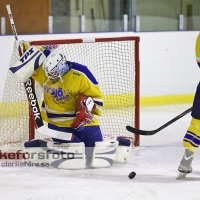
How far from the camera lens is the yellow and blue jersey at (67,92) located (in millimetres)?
4141

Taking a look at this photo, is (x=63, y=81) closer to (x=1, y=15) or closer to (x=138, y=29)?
(x=1, y=15)

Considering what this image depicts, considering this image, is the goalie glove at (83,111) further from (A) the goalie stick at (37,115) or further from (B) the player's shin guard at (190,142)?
(B) the player's shin guard at (190,142)

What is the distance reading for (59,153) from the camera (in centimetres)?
416

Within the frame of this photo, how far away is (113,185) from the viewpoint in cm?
371

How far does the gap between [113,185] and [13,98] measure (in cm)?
115

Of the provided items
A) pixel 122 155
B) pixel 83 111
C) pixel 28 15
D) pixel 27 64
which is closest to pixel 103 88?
pixel 28 15

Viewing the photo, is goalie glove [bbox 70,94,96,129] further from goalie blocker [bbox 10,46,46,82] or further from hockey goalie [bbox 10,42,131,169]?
goalie blocker [bbox 10,46,46,82]

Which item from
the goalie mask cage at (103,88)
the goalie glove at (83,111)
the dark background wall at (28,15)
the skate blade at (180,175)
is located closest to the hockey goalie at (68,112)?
the goalie glove at (83,111)

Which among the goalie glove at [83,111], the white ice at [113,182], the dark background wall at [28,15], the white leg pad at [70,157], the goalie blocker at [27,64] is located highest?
the dark background wall at [28,15]

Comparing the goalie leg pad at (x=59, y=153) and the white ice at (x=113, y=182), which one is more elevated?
the goalie leg pad at (x=59, y=153)

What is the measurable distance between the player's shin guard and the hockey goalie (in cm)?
55

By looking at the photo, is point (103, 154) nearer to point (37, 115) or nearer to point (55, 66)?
point (37, 115)

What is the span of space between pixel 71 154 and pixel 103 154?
20cm

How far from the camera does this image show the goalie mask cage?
14.9ft
